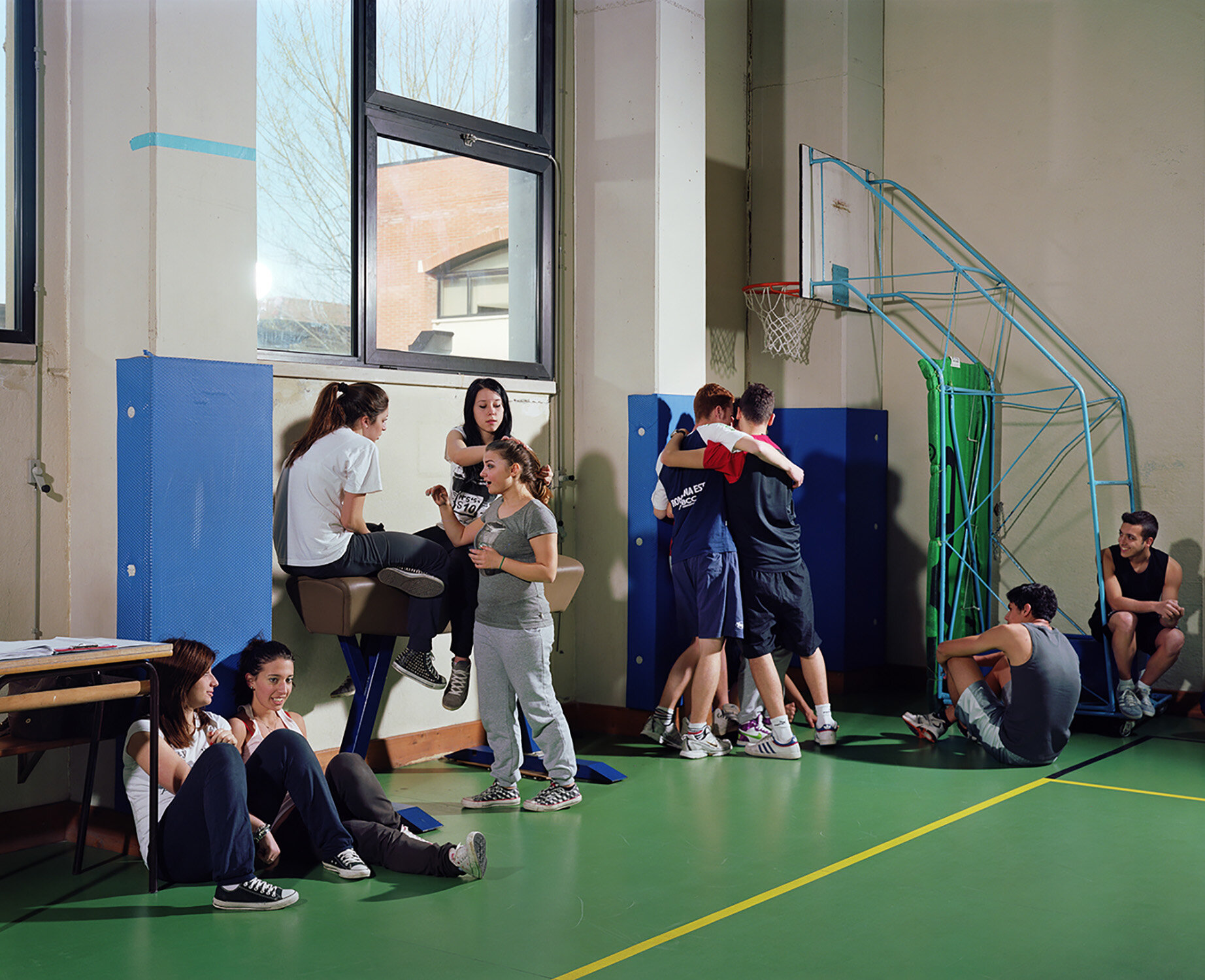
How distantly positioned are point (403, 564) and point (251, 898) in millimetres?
1712

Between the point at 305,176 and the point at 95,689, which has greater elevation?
the point at 305,176

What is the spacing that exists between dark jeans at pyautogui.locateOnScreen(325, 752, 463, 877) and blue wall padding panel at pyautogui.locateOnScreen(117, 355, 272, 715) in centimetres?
54

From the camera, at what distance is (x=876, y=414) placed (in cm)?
838

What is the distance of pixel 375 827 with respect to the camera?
4.31 meters

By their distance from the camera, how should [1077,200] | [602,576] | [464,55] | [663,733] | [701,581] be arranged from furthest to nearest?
1. [1077,200]
2. [602,576]
3. [464,55]
4. [663,733]
5. [701,581]

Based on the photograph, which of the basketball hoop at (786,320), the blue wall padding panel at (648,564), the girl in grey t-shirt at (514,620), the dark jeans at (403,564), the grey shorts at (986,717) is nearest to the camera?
the girl in grey t-shirt at (514,620)

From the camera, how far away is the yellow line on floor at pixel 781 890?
3.52m

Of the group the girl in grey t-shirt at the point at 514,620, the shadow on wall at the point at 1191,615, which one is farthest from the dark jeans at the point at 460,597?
the shadow on wall at the point at 1191,615

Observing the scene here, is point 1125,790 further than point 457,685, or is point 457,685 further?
point 457,685

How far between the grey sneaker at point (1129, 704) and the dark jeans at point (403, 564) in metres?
→ 3.70

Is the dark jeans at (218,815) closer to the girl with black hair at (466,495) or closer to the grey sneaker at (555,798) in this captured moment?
the grey sneaker at (555,798)

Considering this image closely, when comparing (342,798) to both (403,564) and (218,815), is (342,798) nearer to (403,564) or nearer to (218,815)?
(218,815)

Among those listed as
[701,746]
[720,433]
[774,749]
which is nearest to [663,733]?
[701,746]

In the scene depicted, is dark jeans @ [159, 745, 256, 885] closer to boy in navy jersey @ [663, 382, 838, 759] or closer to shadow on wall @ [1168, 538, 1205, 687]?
boy in navy jersey @ [663, 382, 838, 759]
